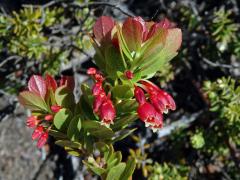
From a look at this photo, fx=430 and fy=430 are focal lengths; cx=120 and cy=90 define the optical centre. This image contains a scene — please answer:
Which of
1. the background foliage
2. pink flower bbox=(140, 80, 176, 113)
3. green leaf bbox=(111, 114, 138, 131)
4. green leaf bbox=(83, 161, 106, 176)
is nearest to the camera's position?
pink flower bbox=(140, 80, 176, 113)

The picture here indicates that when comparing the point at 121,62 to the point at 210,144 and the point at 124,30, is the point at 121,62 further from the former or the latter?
the point at 210,144

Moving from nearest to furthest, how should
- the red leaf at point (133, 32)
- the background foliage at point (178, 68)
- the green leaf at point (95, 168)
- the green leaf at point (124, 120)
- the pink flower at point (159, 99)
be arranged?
1. the red leaf at point (133, 32)
2. the pink flower at point (159, 99)
3. the green leaf at point (124, 120)
4. the green leaf at point (95, 168)
5. the background foliage at point (178, 68)

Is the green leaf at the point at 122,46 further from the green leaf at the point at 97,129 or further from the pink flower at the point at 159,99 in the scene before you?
the green leaf at the point at 97,129

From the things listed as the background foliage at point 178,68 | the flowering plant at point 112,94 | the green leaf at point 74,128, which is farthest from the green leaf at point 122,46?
the background foliage at point 178,68

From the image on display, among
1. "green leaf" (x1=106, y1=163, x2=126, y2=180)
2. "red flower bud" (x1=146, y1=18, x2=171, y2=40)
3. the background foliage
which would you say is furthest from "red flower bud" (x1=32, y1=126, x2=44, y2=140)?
the background foliage

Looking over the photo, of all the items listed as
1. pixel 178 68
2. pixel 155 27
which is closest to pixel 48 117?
pixel 155 27

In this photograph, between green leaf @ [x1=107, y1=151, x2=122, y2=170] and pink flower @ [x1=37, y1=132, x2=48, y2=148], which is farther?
green leaf @ [x1=107, y1=151, x2=122, y2=170]

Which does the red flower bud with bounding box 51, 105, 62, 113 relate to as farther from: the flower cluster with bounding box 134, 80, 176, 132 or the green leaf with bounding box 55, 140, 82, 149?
the flower cluster with bounding box 134, 80, 176, 132

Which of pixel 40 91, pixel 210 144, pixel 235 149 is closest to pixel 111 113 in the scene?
pixel 40 91
